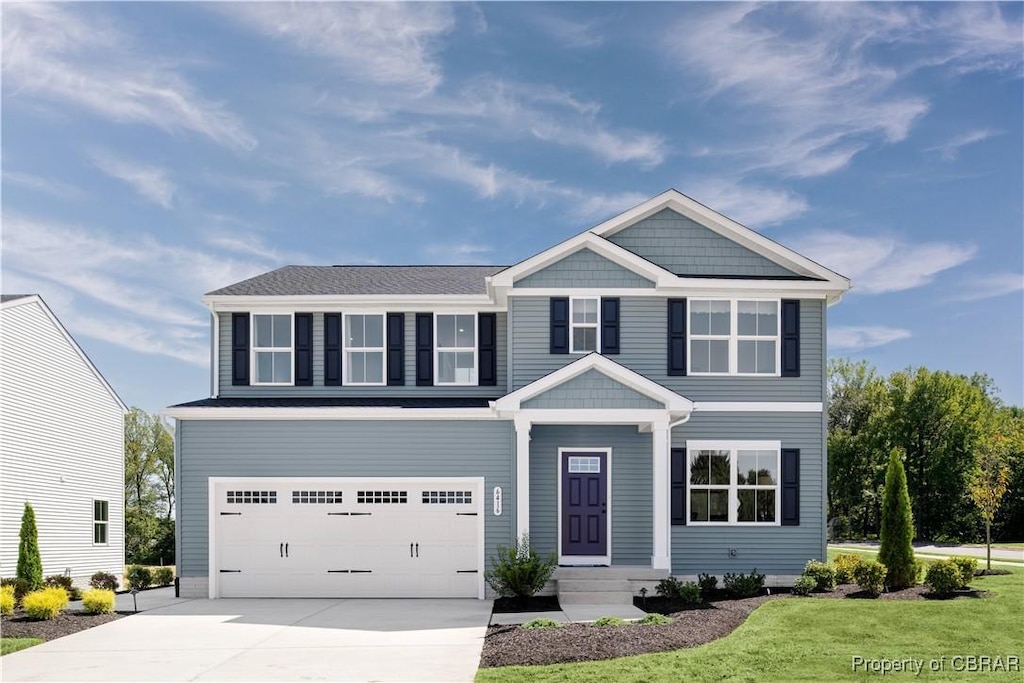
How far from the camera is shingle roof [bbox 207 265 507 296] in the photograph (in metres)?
20.9

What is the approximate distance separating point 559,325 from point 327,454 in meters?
5.51

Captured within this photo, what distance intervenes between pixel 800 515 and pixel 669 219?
22.6ft

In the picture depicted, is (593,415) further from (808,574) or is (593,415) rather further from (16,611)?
(16,611)

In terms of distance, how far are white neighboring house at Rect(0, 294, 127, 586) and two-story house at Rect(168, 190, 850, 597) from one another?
20.5 feet

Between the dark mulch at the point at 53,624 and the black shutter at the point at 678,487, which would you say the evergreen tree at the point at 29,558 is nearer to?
the dark mulch at the point at 53,624

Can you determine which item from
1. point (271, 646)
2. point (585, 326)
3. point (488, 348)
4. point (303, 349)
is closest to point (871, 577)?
point (585, 326)

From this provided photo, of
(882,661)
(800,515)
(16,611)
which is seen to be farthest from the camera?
(800,515)

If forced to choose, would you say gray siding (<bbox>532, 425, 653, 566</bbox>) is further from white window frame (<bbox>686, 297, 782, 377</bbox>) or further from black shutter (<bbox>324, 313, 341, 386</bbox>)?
black shutter (<bbox>324, 313, 341, 386</bbox>)

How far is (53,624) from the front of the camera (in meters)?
15.5

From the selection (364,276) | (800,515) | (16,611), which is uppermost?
(364,276)

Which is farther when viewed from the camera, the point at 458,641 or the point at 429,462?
the point at 429,462

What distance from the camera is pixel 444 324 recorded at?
68.2ft

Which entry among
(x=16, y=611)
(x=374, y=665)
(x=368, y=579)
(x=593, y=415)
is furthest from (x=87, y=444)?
(x=374, y=665)

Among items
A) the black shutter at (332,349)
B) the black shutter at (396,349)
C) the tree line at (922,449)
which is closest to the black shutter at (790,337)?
the black shutter at (396,349)
